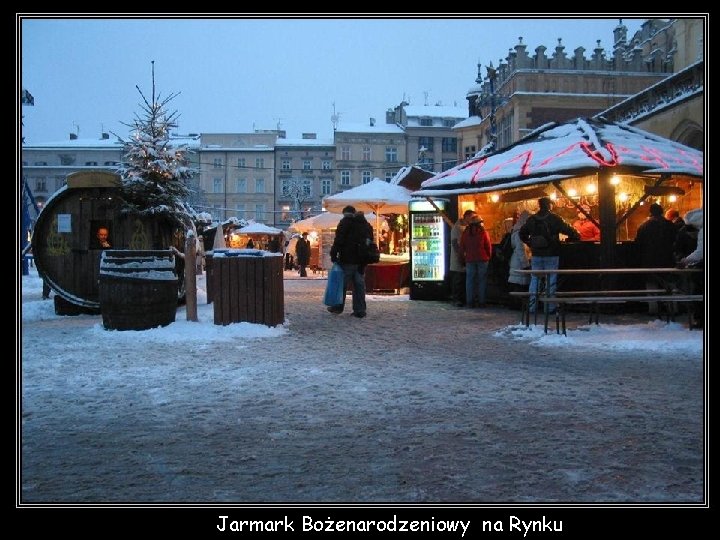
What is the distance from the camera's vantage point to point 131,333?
8.46 meters

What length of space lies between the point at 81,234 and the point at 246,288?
4.04 metres

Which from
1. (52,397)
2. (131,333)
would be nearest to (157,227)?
(131,333)

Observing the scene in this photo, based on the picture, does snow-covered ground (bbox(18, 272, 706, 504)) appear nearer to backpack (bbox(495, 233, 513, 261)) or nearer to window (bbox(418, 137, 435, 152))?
backpack (bbox(495, 233, 513, 261))

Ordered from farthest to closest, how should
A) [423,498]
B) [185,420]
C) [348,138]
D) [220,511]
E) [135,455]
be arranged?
1. [348,138]
2. [185,420]
3. [135,455]
4. [423,498]
5. [220,511]

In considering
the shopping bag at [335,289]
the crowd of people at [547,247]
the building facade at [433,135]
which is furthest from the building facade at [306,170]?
the shopping bag at [335,289]

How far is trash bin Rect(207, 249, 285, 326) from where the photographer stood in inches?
358

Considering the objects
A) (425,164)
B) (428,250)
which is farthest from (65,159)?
(428,250)

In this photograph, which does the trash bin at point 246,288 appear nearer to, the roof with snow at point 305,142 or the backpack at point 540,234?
the backpack at point 540,234

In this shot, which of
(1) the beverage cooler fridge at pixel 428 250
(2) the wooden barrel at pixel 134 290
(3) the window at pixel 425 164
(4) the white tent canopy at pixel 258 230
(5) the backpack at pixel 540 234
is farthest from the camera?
(4) the white tent canopy at pixel 258 230

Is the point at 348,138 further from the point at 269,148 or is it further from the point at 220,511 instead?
the point at 220,511

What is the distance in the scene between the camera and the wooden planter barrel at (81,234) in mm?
11281

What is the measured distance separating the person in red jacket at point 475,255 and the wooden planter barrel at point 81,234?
550cm

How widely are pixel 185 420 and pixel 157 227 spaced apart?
787 centimetres

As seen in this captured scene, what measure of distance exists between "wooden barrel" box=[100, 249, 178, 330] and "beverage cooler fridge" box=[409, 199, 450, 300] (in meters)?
6.95
